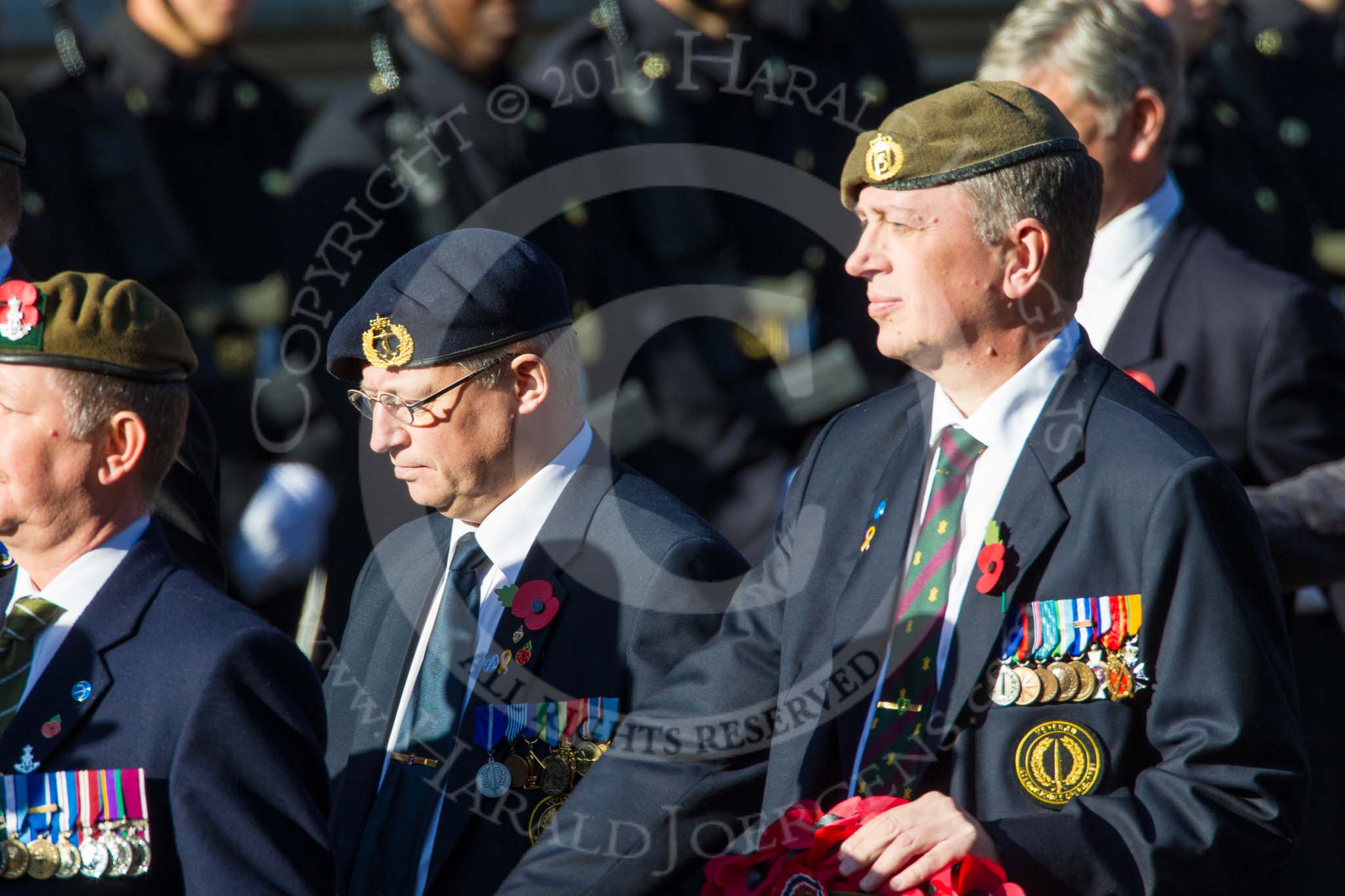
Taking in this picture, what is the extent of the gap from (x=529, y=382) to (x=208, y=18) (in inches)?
113

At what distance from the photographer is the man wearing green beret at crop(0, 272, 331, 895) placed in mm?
3219

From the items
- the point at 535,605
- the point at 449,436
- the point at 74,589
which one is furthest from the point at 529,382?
the point at 74,589

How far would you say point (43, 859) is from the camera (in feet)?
10.6

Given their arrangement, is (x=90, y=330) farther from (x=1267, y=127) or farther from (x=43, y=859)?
(x=1267, y=127)

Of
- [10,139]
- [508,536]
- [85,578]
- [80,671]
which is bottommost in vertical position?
[508,536]

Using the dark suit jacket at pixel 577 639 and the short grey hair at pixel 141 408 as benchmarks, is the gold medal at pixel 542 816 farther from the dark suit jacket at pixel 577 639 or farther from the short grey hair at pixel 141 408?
the short grey hair at pixel 141 408

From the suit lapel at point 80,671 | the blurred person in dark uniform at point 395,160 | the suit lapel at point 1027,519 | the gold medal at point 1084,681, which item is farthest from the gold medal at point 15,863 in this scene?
the blurred person in dark uniform at point 395,160

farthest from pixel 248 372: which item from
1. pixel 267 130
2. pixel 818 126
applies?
pixel 818 126

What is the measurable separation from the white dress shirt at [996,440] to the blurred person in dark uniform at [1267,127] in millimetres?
2760

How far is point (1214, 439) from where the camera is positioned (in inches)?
171

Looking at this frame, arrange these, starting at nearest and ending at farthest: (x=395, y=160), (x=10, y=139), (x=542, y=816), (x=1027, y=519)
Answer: (x=1027, y=519), (x=542, y=816), (x=10, y=139), (x=395, y=160)

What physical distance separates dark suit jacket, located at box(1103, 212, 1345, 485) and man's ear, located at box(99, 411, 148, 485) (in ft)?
6.84

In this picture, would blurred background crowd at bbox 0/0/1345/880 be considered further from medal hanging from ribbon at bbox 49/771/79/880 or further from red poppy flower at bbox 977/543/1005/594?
red poppy flower at bbox 977/543/1005/594

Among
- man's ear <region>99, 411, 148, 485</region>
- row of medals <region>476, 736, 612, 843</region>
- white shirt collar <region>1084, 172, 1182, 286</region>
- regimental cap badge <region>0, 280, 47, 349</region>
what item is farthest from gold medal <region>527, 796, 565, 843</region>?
white shirt collar <region>1084, 172, 1182, 286</region>
